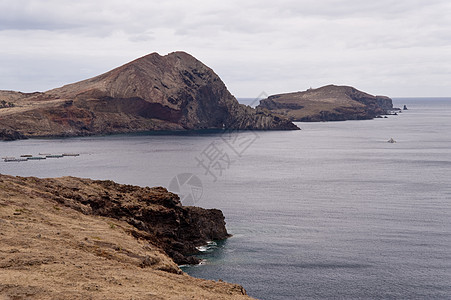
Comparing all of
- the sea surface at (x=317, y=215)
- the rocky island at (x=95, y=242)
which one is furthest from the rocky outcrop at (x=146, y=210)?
the sea surface at (x=317, y=215)

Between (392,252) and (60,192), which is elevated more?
(60,192)

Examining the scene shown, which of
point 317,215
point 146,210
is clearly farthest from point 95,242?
point 317,215

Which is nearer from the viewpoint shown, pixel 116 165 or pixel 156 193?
pixel 156 193

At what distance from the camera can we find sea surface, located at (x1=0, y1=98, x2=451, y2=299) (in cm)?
5841

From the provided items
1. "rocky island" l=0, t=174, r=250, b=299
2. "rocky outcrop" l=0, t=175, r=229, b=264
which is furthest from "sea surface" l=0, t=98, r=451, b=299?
"rocky island" l=0, t=174, r=250, b=299

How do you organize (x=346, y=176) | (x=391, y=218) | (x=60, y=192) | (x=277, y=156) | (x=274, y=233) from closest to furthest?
(x=60, y=192), (x=274, y=233), (x=391, y=218), (x=346, y=176), (x=277, y=156)

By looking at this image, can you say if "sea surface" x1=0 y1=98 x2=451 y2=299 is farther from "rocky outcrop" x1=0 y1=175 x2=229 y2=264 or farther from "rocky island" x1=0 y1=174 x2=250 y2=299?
"rocky island" x1=0 y1=174 x2=250 y2=299

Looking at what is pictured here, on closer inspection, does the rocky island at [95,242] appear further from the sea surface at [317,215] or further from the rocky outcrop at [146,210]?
the sea surface at [317,215]

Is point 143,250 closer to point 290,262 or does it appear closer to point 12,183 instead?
point 12,183

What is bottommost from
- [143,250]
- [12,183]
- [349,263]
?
[349,263]

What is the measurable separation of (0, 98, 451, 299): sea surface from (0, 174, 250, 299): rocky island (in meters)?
7.62

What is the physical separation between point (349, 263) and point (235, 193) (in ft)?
172

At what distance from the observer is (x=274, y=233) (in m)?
79.1

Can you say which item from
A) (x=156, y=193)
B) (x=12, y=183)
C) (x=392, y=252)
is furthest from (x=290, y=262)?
(x=12, y=183)
